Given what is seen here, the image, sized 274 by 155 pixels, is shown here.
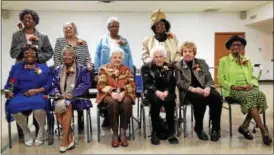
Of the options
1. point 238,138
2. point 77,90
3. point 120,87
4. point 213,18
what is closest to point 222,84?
point 238,138

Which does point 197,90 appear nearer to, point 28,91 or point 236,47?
point 236,47

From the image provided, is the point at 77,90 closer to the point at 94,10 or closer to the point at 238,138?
the point at 238,138

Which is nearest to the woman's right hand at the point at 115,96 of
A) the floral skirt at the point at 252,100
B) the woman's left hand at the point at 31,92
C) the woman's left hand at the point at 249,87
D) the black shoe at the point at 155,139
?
the black shoe at the point at 155,139

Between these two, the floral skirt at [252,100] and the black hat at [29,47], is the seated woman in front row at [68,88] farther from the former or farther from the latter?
the floral skirt at [252,100]

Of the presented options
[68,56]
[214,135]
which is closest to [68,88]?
[68,56]

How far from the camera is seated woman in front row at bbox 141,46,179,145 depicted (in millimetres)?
3086

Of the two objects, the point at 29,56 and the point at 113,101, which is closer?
the point at 113,101

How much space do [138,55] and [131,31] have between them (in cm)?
84

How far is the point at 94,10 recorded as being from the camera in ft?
29.9

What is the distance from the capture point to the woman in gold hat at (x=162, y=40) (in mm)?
3486

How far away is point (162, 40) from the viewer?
11.7 feet

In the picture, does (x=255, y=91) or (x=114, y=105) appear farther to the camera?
(x=255, y=91)

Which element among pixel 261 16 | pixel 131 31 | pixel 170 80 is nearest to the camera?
pixel 170 80

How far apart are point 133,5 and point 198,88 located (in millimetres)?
5578
